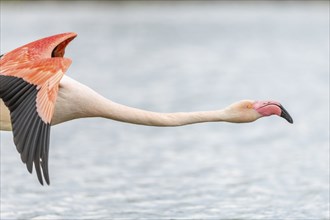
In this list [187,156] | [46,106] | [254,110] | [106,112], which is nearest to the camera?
[46,106]

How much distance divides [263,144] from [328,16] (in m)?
77.7

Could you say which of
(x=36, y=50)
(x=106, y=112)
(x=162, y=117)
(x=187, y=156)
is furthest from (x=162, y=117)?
(x=187, y=156)

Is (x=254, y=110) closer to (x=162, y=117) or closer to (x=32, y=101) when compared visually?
(x=162, y=117)

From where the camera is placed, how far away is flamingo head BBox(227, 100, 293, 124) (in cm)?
988

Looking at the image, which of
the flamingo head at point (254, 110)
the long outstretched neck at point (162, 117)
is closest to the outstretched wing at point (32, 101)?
the long outstretched neck at point (162, 117)

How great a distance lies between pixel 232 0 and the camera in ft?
477

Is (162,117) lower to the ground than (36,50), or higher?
lower

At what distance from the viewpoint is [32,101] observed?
883cm

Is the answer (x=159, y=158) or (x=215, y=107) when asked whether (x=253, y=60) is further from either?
(x=159, y=158)

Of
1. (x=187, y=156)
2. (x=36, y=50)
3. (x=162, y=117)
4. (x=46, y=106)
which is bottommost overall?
(x=46, y=106)

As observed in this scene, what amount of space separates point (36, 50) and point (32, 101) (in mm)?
1304

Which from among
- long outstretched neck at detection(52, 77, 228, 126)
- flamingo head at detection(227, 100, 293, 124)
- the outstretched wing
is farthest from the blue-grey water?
the outstretched wing

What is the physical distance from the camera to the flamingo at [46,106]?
846 centimetres

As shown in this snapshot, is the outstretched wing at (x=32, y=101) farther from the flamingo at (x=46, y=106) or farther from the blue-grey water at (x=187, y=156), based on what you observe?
the blue-grey water at (x=187, y=156)
